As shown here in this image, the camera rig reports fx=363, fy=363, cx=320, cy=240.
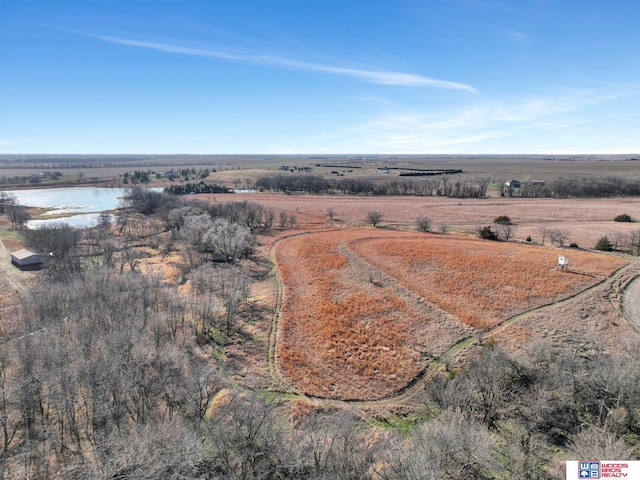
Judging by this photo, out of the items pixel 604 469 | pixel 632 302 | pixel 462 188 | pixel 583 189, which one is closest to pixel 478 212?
pixel 462 188

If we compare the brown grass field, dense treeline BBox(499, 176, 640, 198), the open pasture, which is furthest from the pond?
dense treeline BBox(499, 176, 640, 198)

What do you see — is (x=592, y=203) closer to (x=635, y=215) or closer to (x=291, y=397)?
(x=635, y=215)

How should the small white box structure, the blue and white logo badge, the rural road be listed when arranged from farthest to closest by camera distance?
the small white box structure
the rural road
the blue and white logo badge

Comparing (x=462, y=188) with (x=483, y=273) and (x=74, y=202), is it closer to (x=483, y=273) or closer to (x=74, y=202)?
(x=483, y=273)

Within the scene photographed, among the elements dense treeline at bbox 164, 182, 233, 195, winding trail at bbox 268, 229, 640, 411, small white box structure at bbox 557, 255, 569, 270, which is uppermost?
dense treeline at bbox 164, 182, 233, 195

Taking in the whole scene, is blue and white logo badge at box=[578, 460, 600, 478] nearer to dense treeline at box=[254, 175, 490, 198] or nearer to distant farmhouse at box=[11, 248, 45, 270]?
distant farmhouse at box=[11, 248, 45, 270]

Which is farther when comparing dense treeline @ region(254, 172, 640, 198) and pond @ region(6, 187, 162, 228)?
dense treeline @ region(254, 172, 640, 198)

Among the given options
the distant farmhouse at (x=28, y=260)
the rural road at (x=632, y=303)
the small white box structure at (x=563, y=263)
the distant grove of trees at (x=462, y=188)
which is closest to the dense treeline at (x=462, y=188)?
the distant grove of trees at (x=462, y=188)
